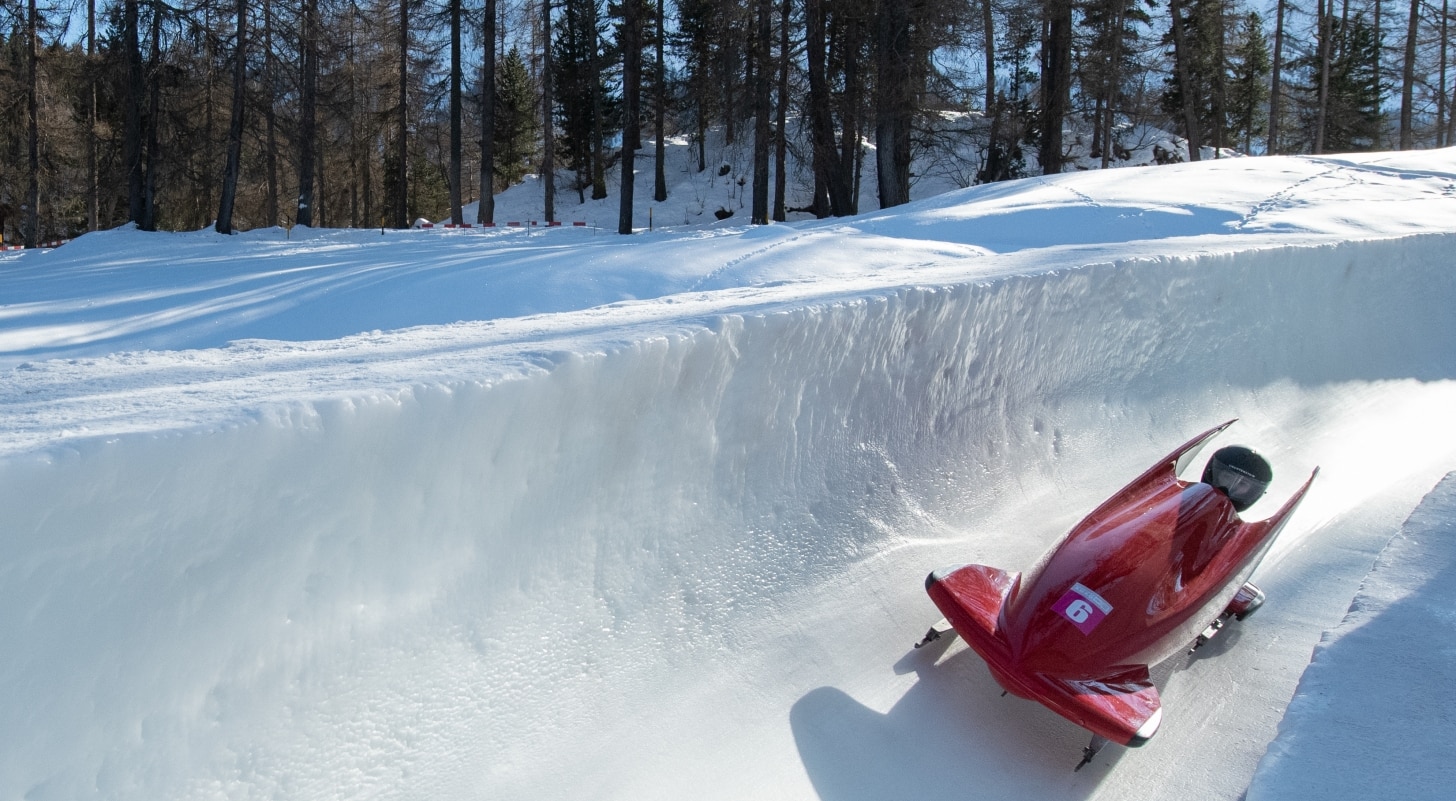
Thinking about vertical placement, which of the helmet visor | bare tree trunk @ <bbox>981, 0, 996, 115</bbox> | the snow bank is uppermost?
bare tree trunk @ <bbox>981, 0, 996, 115</bbox>

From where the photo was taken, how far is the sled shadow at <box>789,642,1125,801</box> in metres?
2.93

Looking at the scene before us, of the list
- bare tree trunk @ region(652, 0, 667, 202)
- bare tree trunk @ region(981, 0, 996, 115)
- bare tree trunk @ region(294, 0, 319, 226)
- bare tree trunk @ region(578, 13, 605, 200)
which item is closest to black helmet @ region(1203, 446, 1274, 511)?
bare tree trunk @ region(981, 0, 996, 115)

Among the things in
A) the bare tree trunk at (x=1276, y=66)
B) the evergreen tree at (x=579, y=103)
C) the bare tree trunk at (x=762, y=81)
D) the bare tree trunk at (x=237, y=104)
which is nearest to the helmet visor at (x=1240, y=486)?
the bare tree trunk at (x=762, y=81)

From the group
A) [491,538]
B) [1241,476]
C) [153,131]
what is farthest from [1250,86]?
[491,538]

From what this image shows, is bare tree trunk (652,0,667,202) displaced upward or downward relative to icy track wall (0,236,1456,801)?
upward

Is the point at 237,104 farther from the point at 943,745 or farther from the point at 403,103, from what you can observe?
the point at 943,745

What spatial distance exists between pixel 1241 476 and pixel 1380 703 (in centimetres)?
120

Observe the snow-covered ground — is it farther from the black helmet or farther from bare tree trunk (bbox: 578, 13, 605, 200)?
bare tree trunk (bbox: 578, 13, 605, 200)

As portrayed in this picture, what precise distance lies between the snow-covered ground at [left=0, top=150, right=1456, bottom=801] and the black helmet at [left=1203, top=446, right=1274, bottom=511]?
49 cm

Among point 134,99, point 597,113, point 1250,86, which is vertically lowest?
point 134,99

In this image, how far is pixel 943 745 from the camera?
122 inches

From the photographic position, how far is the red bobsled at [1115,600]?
296cm

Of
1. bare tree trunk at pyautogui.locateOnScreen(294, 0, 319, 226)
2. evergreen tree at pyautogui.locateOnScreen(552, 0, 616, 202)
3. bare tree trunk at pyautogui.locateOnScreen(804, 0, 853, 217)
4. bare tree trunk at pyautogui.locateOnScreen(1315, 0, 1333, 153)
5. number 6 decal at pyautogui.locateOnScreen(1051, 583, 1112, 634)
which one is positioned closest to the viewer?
number 6 decal at pyautogui.locateOnScreen(1051, 583, 1112, 634)

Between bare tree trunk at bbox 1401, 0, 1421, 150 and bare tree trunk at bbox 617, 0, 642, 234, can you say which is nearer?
bare tree trunk at bbox 617, 0, 642, 234
